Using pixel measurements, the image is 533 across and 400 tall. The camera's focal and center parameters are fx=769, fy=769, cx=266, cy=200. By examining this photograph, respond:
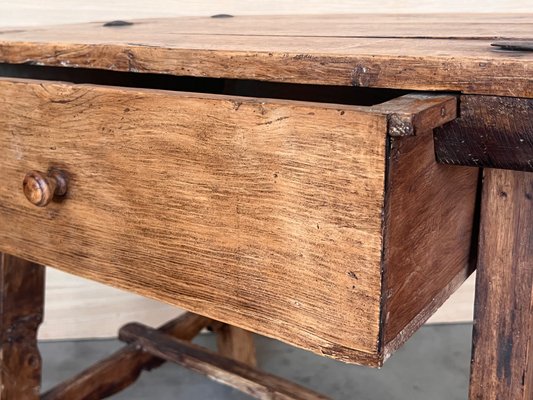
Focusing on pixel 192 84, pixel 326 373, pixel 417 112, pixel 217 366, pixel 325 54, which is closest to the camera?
pixel 417 112

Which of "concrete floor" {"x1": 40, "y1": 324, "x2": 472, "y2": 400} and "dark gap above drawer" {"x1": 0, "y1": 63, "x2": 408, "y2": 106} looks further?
"concrete floor" {"x1": 40, "y1": 324, "x2": 472, "y2": 400}

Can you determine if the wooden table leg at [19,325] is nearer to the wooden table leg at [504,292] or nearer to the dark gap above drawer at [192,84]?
the dark gap above drawer at [192,84]

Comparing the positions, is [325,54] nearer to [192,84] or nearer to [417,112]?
[417,112]

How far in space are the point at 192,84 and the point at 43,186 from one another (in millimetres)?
367

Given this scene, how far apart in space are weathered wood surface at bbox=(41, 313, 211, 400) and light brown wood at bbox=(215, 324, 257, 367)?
132mm

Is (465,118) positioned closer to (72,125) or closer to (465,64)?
(465,64)

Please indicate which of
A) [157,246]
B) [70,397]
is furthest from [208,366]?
[157,246]

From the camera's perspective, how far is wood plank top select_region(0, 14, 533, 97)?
56 cm

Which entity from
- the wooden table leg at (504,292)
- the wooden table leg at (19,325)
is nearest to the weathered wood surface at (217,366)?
the wooden table leg at (19,325)

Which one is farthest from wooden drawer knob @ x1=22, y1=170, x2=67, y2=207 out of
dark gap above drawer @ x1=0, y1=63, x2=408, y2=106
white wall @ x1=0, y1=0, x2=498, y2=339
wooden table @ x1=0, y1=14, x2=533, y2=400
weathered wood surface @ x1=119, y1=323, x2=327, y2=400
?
white wall @ x1=0, y1=0, x2=498, y2=339

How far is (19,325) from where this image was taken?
3.49 ft

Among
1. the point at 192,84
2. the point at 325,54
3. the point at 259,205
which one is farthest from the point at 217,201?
the point at 192,84

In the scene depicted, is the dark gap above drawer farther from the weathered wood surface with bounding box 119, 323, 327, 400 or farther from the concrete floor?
the concrete floor

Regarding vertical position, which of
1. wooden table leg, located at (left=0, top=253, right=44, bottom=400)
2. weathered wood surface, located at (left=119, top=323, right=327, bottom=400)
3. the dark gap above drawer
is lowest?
weathered wood surface, located at (left=119, top=323, right=327, bottom=400)
